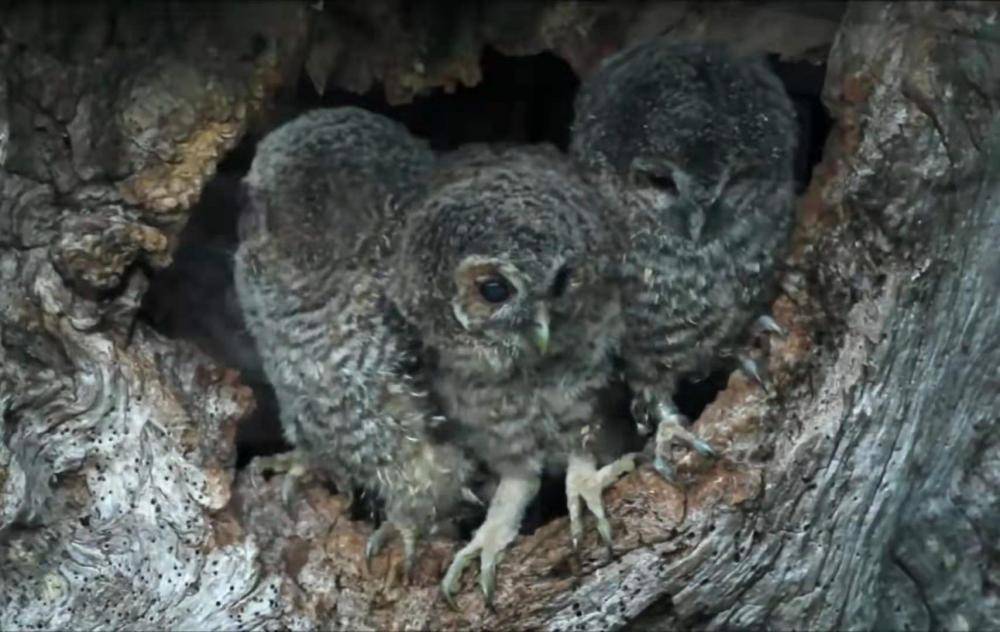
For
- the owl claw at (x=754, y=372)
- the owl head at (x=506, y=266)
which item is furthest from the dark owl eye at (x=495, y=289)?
the owl claw at (x=754, y=372)

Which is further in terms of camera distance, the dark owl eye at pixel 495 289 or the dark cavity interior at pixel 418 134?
the dark cavity interior at pixel 418 134

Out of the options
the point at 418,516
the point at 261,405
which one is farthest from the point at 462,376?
the point at 261,405

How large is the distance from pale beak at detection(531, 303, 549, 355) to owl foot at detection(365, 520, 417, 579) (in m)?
0.29

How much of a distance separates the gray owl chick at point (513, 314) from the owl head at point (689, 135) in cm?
5

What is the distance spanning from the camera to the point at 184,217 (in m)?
1.44

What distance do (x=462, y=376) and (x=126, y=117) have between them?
43 centimetres

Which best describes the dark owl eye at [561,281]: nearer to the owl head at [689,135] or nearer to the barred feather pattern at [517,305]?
the barred feather pattern at [517,305]

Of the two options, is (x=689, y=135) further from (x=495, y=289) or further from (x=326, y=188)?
(x=326, y=188)

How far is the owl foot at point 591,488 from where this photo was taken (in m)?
1.36

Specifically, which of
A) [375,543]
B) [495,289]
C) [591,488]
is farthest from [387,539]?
[495,289]

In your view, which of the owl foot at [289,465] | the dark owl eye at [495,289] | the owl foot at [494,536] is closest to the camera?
the dark owl eye at [495,289]

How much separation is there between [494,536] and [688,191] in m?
0.40

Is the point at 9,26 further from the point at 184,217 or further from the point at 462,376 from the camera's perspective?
the point at 462,376

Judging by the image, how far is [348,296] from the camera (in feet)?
4.71
